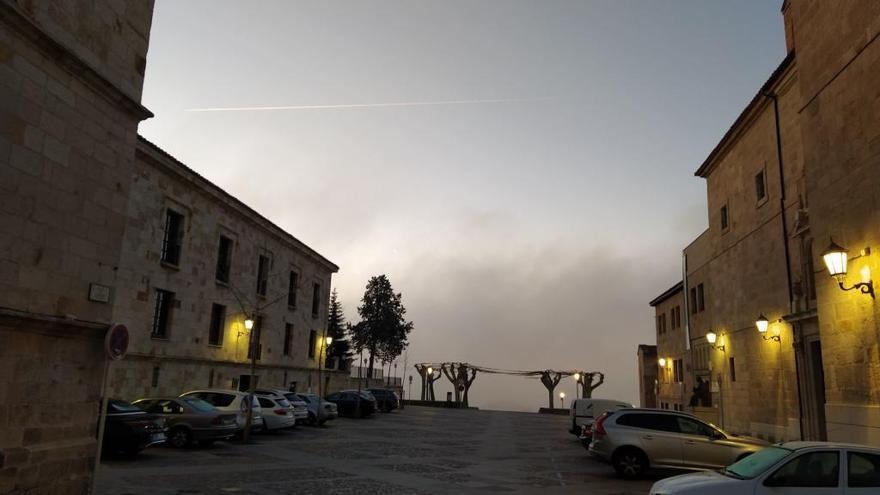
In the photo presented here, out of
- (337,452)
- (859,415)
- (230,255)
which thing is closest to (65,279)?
(337,452)

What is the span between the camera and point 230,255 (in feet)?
101

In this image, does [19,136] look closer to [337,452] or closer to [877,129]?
[337,452]

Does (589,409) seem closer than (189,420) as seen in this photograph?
No

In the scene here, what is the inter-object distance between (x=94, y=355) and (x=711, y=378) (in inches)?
938

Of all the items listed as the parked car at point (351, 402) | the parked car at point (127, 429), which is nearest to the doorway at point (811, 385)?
the parked car at point (127, 429)

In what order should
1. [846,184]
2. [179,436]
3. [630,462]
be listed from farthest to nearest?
[179,436] → [630,462] → [846,184]

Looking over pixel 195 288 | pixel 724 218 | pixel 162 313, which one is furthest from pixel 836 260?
pixel 195 288

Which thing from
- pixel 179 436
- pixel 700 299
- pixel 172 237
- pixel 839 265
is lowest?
pixel 179 436

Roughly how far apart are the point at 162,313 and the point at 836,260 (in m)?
23.8

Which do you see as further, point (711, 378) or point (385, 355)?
point (385, 355)

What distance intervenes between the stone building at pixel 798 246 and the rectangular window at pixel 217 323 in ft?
72.9

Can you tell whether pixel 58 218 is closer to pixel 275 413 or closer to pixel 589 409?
pixel 275 413

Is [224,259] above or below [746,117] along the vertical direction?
below

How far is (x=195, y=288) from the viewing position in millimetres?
27203
